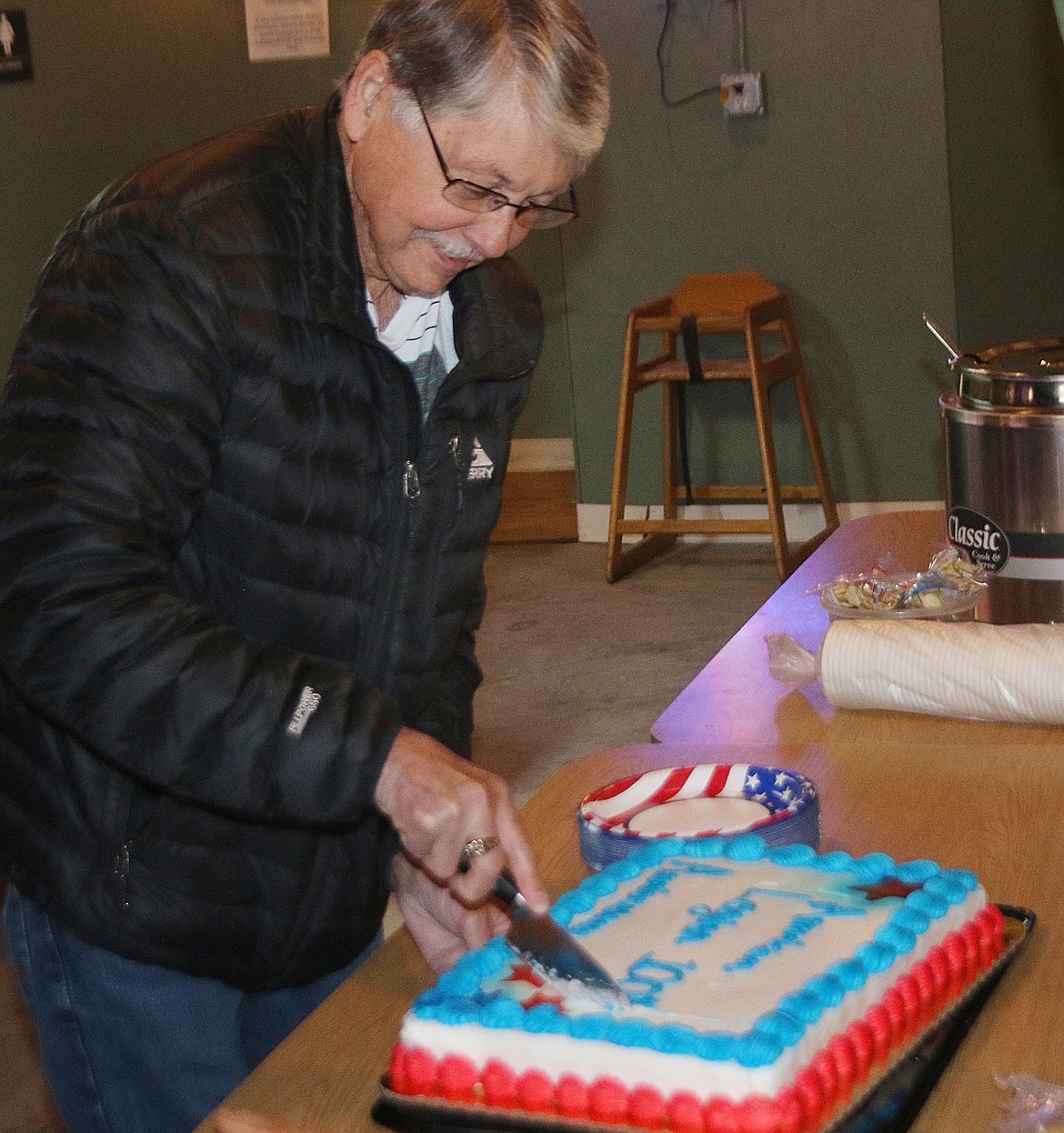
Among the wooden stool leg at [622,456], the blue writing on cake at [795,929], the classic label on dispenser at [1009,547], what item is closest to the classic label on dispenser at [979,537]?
the classic label on dispenser at [1009,547]

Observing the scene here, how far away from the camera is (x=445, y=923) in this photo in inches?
43.0

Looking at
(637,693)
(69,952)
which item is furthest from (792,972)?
(637,693)

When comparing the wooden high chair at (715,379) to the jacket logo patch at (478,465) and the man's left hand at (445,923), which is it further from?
the man's left hand at (445,923)

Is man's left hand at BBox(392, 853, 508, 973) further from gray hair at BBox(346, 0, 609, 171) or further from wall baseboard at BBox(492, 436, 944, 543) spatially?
wall baseboard at BBox(492, 436, 944, 543)

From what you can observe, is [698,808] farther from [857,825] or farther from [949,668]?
[949,668]

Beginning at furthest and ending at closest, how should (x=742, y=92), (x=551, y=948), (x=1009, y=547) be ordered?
1. (x=742, y=92)
2. (x=1009, y=547)
3. (x=551, y=948)

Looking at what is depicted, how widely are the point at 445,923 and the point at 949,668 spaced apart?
0.57 meters

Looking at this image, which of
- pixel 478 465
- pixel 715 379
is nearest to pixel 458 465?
pixel 478 465

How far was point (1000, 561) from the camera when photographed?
155 centimetres

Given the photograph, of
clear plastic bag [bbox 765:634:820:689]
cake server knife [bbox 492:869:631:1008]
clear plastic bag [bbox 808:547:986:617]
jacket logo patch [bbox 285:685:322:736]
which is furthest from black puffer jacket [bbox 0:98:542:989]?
clear plastic bag [bbox 808:547:986:617]

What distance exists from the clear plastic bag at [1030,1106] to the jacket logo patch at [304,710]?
46 centimetres

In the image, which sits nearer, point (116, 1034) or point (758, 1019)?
point (758, 1019)

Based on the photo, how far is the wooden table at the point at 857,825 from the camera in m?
0.88

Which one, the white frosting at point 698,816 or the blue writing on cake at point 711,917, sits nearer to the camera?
the blue writing on cake at point 711,917
